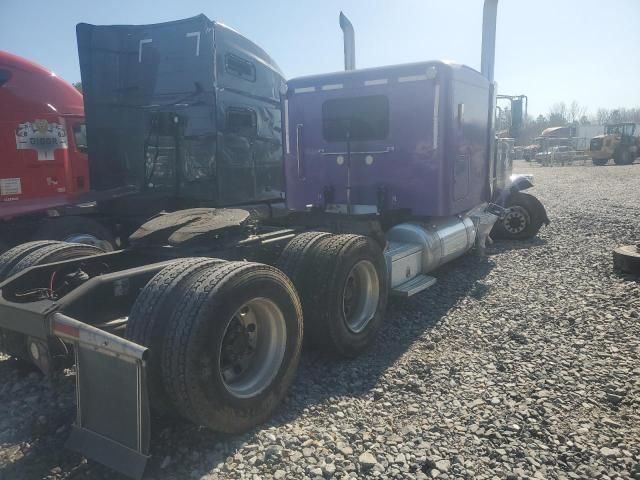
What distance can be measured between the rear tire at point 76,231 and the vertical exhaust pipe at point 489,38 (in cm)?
614

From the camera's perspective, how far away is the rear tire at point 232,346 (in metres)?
2.72

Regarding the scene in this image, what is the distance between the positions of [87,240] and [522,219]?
752 centimetres

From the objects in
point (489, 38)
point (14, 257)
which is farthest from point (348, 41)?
point (14, 257)

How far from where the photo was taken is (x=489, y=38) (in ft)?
25.5

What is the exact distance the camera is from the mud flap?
99.6 inches

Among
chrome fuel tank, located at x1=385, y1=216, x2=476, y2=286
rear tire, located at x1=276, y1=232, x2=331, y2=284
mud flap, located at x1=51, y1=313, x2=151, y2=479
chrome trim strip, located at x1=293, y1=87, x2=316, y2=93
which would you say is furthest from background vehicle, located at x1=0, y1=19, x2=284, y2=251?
mud flap, located at x1=51, y1=313, x2=151, y2=479

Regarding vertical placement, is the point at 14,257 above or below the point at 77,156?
below

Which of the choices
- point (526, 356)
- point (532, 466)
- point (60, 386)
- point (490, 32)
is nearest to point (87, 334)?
point (60, 386)

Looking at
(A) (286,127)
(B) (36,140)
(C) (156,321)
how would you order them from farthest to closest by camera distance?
(B) (36,140), (A) (286,127), (C) (156,321)

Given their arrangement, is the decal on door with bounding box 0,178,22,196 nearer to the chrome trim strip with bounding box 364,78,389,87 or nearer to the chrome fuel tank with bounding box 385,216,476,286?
the chrome trim strip with bounding box 364,78,389,87

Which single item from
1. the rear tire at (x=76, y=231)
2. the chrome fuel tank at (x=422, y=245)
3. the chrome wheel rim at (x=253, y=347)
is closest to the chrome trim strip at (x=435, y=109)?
the chrome fuel tank at (x=422, y=245)

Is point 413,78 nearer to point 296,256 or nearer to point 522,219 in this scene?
point 296,256

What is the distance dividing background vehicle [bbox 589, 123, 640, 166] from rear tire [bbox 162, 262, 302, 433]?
127ft

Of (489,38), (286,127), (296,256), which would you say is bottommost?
(296,256)
